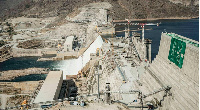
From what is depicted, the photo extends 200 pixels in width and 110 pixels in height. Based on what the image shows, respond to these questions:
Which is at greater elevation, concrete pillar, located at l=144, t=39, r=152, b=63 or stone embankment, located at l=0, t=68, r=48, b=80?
concrete pillar, located at l=144, t=39, r=152, b=63

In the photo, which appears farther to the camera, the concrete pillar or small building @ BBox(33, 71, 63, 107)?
the concrete pillar

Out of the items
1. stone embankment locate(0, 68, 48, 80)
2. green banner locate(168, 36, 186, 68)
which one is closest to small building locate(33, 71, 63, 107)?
stone embankment locate(0, 68, 48, 80)

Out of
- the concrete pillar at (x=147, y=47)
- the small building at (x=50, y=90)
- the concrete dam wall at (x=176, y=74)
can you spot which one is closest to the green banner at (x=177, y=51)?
the concrete dam wall at (x=176, y=74)

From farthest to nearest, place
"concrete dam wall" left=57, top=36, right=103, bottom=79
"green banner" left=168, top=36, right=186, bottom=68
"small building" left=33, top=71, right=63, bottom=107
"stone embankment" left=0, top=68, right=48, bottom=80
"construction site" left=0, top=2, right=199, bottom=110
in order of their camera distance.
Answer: "concrete dam wall" left=57, top=36, right=103, bottom=79 < "stone embankment" left=0, top=68, right=48, bottom=80 < "small building" left=33, top=71, right=63, bottom=107 < "green banner" left=168, top=36, right=186, bottom=68 < "construction site" left=0, top=2, right=199, bottom=110

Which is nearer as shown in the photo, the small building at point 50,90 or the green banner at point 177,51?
the green banner at point 177,51

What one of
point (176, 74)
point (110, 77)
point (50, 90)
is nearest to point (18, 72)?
point (50, 90)

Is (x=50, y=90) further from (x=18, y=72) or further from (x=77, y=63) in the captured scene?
(x=77, y=63)

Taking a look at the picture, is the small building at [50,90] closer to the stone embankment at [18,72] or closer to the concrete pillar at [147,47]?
the stone embankment at [18,72]

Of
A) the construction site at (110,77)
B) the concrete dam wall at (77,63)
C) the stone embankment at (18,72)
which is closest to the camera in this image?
the construction site at (110,77)

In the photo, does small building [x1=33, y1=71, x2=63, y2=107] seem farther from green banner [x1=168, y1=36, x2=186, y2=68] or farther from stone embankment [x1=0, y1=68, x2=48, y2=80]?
green banner [x1=168, y1=36, x2=186, y2=68]
